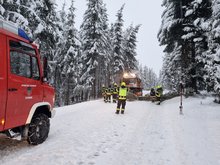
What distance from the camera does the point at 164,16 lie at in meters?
22.8

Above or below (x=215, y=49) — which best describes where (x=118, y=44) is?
above

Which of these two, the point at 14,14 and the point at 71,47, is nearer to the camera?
the point at 14,14

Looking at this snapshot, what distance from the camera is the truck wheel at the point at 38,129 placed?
6475mm

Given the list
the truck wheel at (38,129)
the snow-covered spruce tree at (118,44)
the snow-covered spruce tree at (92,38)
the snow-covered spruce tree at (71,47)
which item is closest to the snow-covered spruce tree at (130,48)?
the snow-covered spruce tree at (118,44)

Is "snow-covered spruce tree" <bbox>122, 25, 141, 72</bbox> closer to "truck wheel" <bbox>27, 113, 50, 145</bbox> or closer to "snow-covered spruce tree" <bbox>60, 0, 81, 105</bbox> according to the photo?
"snow-covered spruce tree" <bbox>60, 0, 81, 105</bbox>

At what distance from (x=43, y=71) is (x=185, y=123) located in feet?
23.4

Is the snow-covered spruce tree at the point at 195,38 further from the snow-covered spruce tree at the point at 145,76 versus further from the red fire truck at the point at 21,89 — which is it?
the snow-covered spruce tree at the point at 145,76

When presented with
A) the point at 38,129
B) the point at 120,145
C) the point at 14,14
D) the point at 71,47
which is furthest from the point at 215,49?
the point at 71,47

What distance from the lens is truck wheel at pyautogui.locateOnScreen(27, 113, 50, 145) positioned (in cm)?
648

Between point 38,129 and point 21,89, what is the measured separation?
1510mm

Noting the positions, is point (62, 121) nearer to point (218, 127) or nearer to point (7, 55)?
point (7, 55)

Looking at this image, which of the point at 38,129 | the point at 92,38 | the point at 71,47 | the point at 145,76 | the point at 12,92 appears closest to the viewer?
the point at 12,92

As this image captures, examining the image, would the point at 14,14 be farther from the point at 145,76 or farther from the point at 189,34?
the point at 145,76

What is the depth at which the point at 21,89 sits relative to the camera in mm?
5789
